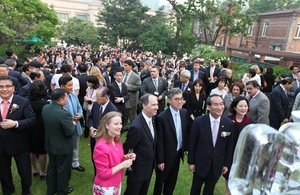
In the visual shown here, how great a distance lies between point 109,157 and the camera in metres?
2.27

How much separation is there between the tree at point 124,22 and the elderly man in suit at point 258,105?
27899 millimetres

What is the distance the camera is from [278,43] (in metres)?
26.3

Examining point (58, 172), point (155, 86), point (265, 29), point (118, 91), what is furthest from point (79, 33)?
point (58, 172)

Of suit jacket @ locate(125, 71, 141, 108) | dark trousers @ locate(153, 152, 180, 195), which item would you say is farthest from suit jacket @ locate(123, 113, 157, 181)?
suit jacket @ locate(125, 71, 141, 108)

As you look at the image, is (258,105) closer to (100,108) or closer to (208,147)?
(208,147)

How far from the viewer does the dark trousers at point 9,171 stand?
3134 mm

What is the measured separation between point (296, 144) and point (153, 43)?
2657 centimetres

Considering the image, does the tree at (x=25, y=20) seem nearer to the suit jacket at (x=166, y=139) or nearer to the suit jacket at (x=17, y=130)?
the suit jacket at (x=17, y=130)

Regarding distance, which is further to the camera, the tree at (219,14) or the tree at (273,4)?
the tree at (273,4)

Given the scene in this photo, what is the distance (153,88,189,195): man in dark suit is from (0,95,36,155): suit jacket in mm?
1791

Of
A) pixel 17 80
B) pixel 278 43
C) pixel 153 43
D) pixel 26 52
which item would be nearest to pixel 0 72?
pixel 17 80

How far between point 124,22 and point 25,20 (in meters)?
19.2

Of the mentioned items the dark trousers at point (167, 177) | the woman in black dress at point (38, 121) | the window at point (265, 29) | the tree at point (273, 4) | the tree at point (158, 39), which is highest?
the tree at point (273, 4)

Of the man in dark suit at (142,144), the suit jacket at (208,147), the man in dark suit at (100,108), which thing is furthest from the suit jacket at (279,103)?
the man in dark suit at (100,108)
